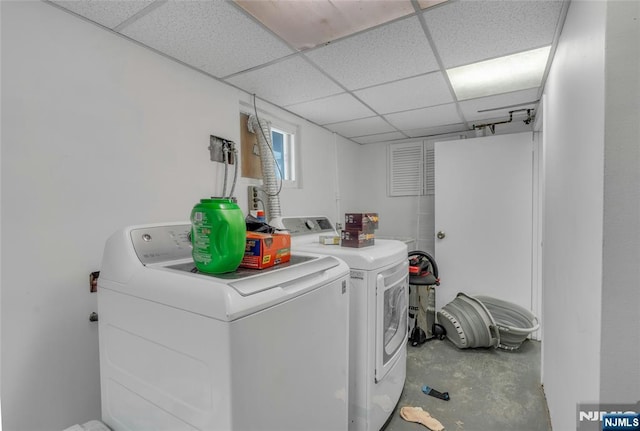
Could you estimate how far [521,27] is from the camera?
1513 mm

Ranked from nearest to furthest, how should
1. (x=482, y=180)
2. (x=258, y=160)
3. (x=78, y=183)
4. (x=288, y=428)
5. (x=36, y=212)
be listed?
(x=288, y=428) < (x=36, y=212) < (x=78, y=183) < (x=258, y=160) < (x=482, y=180)

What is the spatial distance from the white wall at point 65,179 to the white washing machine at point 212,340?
1.39ft

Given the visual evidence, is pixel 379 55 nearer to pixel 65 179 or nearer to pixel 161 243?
pixel 161 243

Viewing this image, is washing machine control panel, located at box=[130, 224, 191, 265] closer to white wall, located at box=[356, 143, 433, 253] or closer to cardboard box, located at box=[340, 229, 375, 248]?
cardboard box, located at box=[340, 229, 375, 248]

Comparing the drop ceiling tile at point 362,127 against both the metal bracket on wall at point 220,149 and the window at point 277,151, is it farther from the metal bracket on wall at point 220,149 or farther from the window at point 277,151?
the metal bracket on wall at point 220,149

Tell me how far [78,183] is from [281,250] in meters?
1.05

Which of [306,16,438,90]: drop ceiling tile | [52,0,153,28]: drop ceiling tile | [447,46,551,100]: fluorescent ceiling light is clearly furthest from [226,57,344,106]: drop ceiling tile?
[447,46,551,100]: fluorescent ceiling light

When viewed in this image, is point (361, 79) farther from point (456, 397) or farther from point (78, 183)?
point (456, 397)

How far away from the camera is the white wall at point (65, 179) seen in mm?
1209

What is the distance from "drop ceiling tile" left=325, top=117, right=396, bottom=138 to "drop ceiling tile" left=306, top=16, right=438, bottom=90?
0.97 meters

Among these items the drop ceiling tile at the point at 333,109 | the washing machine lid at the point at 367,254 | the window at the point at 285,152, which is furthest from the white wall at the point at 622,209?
the window at the point at 285,152

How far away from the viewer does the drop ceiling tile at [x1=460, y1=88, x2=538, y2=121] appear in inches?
95.6

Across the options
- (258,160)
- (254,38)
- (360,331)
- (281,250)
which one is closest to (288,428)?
(281,250)

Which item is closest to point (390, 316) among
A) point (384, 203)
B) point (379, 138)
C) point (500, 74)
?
point (500, 74)
